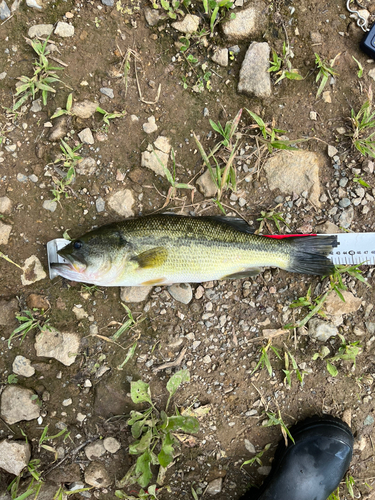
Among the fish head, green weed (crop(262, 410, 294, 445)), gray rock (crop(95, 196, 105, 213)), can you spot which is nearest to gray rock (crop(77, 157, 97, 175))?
gray rock (crop(95, 196, 105, 213))

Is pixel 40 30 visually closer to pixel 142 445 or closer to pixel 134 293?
pixel 134 293

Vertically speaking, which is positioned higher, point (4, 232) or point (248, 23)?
point (248, 23)

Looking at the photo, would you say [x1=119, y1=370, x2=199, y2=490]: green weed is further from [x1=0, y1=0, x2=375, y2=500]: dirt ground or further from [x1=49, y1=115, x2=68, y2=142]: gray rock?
[x1=49, y1=115, x2=68, y2=142]: gray rock

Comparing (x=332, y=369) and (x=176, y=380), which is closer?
(x=176, y=380)

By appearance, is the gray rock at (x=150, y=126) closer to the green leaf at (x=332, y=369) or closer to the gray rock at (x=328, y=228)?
the gray rock at (x=328, y=228)

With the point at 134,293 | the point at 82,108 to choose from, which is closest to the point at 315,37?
the point at 82,108

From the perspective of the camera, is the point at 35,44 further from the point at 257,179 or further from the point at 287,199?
the point at 287,199
